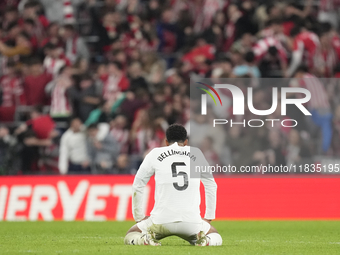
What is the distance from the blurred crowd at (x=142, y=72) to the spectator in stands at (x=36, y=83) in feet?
0.08

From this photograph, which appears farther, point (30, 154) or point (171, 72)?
point (171, 72)

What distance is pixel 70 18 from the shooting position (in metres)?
19.7

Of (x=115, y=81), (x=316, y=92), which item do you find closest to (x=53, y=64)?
(x=115, y=81)

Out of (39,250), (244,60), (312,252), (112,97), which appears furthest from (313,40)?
(39,250)

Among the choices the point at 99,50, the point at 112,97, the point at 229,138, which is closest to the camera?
the point at 229,138

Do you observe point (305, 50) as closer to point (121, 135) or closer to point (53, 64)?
point (121, 135)

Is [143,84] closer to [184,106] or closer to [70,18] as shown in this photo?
[184,106]

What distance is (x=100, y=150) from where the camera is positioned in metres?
15.2

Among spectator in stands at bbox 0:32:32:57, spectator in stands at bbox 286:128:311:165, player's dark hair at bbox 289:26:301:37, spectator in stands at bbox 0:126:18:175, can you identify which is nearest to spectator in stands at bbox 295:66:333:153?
spectator in stands at bbox 286:128:311:165

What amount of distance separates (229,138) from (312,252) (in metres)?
6.40

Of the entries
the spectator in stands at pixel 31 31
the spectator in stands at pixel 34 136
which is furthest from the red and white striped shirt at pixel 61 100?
the spectator in stands at pixel 31 31

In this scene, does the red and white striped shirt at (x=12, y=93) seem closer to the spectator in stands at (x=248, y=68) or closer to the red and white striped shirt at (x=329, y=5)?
the spectator in stands at (x=248, y=68)

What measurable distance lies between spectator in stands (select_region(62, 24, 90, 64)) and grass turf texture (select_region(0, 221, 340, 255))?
655 cm

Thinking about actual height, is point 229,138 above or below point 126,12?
below
